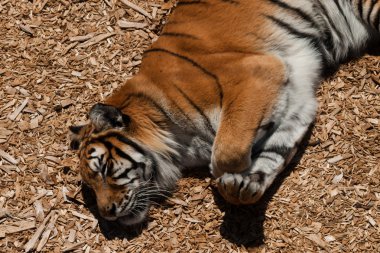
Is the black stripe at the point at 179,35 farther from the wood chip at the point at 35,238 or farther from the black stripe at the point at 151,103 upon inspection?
the wood chip at the point at 35,238

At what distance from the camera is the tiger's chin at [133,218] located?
13.0ft

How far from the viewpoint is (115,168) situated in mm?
3852

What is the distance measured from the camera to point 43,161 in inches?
171

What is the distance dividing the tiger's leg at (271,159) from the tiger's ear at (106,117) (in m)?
0.75

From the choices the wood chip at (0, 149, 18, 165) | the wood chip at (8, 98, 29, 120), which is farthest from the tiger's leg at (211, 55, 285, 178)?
the wood chip at (8, 98, 29, 120)

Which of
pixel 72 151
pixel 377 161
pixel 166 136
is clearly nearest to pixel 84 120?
pixel 72 151

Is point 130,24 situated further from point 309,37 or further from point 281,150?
point 281,150

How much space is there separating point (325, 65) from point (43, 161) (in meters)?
2.20

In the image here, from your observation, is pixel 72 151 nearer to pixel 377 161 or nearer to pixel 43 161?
pixel 43 161

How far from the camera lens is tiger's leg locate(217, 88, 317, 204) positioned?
3.72 metres

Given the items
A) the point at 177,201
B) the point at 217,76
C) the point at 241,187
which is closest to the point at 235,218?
the point at 241,187

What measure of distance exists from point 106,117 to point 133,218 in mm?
710

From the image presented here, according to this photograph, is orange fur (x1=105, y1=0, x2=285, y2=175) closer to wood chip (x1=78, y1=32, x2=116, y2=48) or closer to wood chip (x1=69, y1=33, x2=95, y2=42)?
wood chip (x1=78, y1=32, x2=116, y2=48)

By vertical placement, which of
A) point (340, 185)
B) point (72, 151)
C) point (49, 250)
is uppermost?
point (340, 185)
